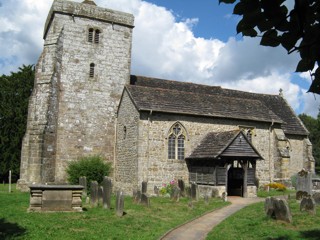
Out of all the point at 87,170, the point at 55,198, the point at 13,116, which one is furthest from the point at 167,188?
the point at 13,116

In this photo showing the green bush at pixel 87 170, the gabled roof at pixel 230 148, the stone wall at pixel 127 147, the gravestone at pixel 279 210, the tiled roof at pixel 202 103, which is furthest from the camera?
the tiled roof at pixel 202 103

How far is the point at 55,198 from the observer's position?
15047mm

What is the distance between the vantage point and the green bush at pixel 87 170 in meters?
23.5

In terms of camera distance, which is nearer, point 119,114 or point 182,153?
point 182,153

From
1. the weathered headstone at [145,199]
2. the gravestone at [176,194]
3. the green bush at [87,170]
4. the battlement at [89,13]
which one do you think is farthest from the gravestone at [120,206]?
the battlement at [89,13]

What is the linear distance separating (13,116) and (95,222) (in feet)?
97.3

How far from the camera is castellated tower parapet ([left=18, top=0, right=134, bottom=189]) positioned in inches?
969

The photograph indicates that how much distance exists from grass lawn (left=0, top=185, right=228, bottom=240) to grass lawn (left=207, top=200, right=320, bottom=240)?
1950 millimetres

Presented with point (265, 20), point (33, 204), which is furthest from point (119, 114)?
point (265, 20)

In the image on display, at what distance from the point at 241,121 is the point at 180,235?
16.8 m

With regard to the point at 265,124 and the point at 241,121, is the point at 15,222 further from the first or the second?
the point at 265,124

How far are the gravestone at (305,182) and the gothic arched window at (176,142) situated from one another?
27.4 ft

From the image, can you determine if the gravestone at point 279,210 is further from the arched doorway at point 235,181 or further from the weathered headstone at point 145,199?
the arched doorway at point 235,181

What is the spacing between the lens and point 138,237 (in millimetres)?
11055
